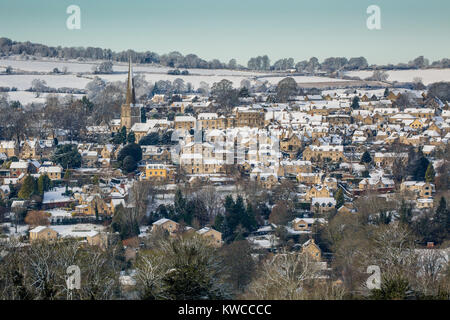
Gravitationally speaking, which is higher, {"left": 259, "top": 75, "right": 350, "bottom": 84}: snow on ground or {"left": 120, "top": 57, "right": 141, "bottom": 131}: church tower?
{"left": 259, "top": 75, "right": 350, "bottom": 84}: snow on ground

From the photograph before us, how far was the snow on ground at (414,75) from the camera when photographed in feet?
141

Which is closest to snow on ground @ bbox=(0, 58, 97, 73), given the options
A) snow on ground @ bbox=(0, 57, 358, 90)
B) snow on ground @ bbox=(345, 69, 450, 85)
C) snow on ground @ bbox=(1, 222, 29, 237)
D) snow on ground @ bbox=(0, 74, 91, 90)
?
snow on ground @ bbox=(0, 57, 358, 90)

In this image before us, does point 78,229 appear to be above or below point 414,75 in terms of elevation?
below

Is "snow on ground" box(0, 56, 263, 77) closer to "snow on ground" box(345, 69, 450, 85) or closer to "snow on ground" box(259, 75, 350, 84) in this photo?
"snow on ground" box(259, 75, 350, 84)

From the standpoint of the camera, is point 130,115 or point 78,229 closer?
point 78,229

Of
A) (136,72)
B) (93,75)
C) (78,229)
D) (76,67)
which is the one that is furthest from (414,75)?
(78,229)

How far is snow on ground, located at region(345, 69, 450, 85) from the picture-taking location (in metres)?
43.1

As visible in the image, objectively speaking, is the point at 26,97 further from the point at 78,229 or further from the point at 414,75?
the point at 414,75

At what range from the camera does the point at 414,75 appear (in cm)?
4566

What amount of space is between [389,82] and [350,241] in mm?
32767

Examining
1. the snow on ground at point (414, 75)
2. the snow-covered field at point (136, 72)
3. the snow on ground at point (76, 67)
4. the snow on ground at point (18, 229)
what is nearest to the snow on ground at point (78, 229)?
the snow on ground at point (18, 229)
